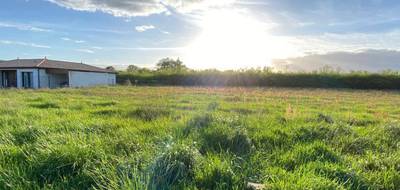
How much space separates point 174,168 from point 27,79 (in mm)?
27814

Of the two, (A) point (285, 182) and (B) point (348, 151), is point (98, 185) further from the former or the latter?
(B) point (348, 151)

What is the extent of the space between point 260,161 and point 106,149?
6.40ft

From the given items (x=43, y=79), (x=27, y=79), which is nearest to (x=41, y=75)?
(x=43, y=79)

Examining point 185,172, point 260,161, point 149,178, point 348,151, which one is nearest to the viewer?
point 149,178

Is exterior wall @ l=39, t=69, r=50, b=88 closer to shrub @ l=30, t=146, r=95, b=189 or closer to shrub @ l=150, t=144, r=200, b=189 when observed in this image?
shrub @ l=30, t=146, r=95, b=189

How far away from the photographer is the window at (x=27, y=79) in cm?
2648

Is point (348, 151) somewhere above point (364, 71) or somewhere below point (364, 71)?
below

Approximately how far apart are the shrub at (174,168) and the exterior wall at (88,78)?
27.5 m

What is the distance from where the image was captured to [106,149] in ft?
13.0

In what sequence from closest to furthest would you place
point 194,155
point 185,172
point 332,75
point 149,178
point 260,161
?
point 149,178 < point 185,172 < point 194,155 < point 260,161 < point 332,75

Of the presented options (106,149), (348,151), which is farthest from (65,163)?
(348,151)

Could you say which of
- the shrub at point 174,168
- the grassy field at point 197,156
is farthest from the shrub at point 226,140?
the shrub at point 174,168

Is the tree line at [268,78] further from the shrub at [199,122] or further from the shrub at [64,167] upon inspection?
the shrub at [64,167]

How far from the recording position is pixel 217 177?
10.2 feet
